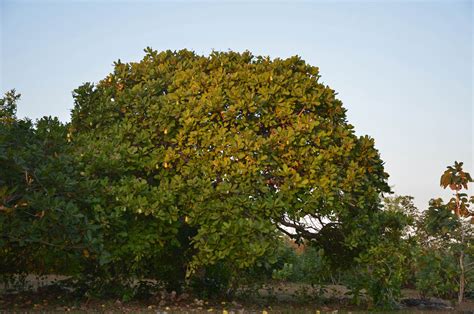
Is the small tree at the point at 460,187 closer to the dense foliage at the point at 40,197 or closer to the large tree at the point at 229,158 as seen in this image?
the large tree at the point at 229,158

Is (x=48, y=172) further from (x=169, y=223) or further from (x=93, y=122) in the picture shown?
(x=93, y=122)

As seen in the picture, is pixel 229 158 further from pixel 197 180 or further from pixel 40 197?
pixel 40 197

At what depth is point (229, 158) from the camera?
13.3 m

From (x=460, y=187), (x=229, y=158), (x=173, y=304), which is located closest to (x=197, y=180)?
(x=229, y=158)

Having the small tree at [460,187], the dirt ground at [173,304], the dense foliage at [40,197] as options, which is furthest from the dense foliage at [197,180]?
the small tree at [460,187]

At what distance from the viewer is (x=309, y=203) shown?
13.5 metres

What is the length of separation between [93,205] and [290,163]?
4531 mm

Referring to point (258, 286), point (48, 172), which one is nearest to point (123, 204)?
point (48, 172)

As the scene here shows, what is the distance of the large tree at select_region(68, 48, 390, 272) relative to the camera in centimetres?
1309

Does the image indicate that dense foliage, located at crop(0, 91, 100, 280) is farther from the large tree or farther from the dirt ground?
the dirt ground

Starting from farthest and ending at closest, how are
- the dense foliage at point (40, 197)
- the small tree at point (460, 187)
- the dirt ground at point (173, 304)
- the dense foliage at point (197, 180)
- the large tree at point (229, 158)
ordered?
the small tree at point (460, 187) → the dirt ground at point (173, 304) → the large tree at point (229, 158) → the dense foliage at point (197, 180) → the dense foliage at point (40, 197)

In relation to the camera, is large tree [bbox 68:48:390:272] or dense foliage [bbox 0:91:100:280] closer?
dense foliage [bbox 0:91:100:280]

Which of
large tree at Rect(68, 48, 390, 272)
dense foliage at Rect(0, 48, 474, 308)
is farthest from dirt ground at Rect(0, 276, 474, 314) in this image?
large tree at Rect(68, 48, 390, 272)

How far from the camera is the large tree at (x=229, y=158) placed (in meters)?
13.1
